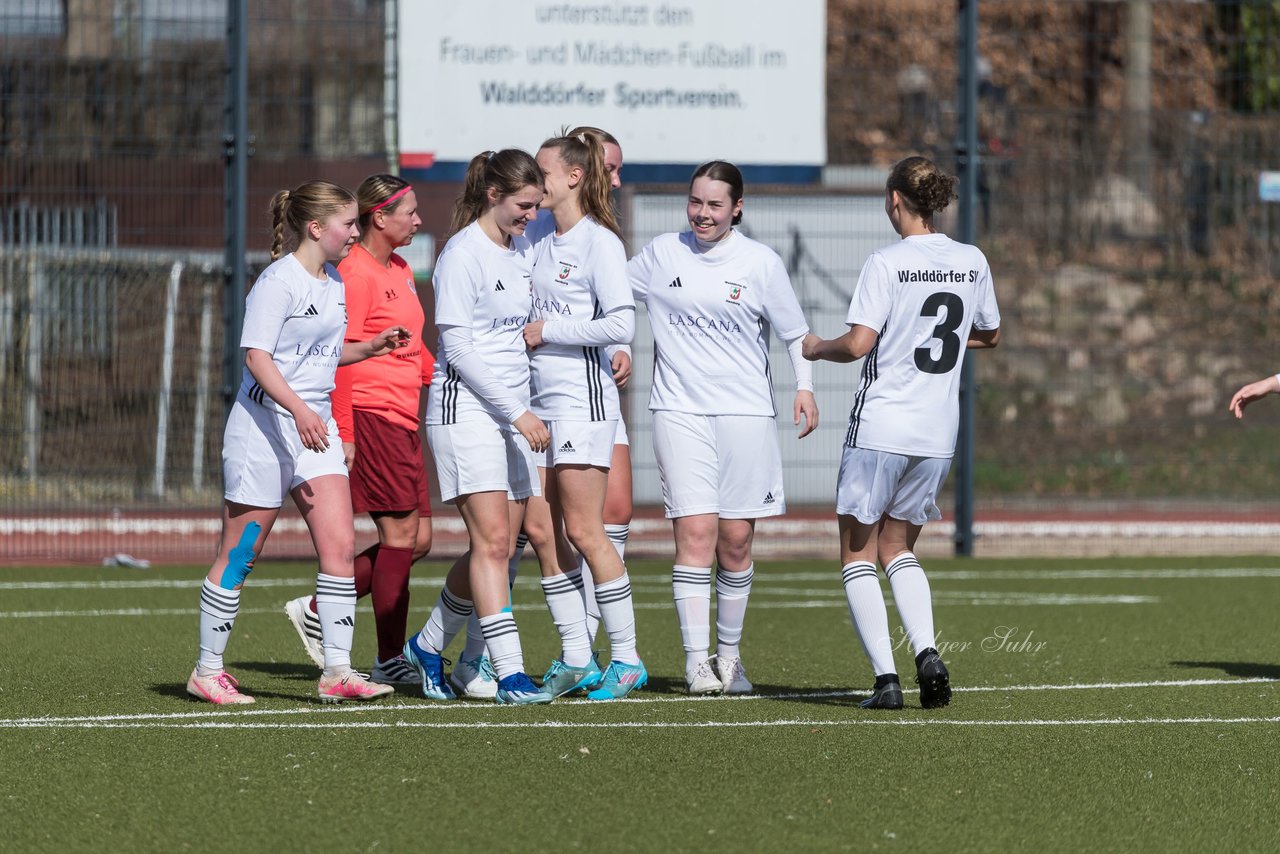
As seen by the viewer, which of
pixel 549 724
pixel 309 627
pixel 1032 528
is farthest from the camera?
pixel 1032 528

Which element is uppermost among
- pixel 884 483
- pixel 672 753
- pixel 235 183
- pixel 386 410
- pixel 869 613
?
pixel 235 183

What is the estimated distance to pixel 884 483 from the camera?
6770 millimetres

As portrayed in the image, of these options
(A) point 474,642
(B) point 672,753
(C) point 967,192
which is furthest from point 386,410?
(C) point 967,192

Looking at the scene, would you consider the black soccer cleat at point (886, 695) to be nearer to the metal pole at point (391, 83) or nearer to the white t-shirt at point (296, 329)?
the white t-shirt at point (296, 329)

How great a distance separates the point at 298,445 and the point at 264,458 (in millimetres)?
130

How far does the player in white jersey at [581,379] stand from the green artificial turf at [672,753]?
0.22 m

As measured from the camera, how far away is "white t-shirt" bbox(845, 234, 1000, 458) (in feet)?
22.1

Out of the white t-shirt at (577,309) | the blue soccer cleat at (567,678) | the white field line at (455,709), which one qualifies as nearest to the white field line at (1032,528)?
the white field line at (455,709)

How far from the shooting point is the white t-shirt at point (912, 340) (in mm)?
6734

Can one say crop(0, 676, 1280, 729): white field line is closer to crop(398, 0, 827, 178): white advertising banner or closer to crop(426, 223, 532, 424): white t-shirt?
crop(426, 223, 532, 424): white t-shirt

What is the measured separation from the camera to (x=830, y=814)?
5176 mm

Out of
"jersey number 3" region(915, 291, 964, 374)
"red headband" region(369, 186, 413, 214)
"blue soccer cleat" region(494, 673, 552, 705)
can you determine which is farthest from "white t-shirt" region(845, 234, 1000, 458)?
"red headband" region(369, 186, 413, 214)

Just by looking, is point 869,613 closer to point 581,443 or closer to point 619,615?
point 619,615

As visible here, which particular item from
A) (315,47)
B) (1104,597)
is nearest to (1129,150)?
(1104,597)
